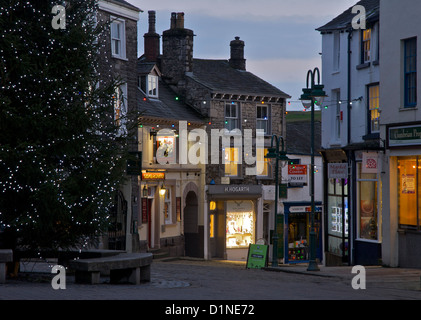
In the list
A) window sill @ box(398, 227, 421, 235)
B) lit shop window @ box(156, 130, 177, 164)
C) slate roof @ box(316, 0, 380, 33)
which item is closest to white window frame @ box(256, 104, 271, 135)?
lit shop window @ box(156, 130, 177, 164)

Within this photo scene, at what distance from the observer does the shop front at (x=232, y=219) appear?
44.2 meters

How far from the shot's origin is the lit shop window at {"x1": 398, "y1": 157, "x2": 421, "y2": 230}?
22.6 m

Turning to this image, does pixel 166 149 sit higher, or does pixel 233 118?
pixel 233 118

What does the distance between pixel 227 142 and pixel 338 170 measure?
57.8 feet

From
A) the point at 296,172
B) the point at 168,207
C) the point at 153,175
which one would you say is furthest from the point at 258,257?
the point at 168,207

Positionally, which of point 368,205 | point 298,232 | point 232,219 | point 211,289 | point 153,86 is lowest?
point 298,232

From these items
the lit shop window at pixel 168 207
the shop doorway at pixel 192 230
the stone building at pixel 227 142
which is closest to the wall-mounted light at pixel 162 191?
the lit shop window at pixel 168 207

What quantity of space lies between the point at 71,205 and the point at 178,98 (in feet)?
89.9

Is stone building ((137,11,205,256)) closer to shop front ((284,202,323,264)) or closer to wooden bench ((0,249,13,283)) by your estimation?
shop front ((284,202,323,264))

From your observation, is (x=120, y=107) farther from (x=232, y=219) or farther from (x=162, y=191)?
(x=232, y=219)

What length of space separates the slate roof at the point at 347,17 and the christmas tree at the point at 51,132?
514 inches

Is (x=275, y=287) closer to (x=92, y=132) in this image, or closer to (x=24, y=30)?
(x=92, y=132)

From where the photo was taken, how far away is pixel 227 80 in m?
46.2
